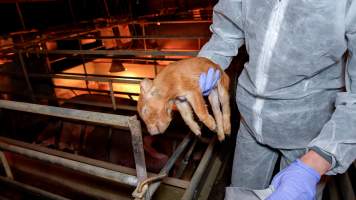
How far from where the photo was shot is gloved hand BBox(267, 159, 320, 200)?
0.81 metres

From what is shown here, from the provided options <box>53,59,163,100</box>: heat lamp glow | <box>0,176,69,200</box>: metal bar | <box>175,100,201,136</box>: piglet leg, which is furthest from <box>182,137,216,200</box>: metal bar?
<box>53,59,163,100</box>: heat lamp glow

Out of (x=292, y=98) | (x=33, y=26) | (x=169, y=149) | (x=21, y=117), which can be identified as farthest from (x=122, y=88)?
(x=292, y=98)

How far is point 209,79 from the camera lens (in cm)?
98

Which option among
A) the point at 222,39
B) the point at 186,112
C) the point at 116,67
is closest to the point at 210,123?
the point at 186,112

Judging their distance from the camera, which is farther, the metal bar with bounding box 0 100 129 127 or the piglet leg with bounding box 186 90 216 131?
the piglet leg with bounding box 186 90 216 131

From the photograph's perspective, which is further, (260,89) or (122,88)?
(122,88)

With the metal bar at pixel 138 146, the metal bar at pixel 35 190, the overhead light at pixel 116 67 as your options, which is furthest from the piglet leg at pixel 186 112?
the overhead light at pixel 116 67

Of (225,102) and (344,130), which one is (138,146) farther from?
(344,130)

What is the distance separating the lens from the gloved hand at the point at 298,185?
2.65 ft

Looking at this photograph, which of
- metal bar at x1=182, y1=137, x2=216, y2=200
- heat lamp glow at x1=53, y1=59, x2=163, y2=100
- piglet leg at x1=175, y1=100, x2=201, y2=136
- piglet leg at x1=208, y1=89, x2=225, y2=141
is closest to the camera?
piglet leg at x1=175, y1=100, x2=201, y2=136

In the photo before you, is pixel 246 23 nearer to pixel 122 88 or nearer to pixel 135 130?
pixel 135 130

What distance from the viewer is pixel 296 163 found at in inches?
34.0

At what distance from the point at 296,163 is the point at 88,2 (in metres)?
7.10

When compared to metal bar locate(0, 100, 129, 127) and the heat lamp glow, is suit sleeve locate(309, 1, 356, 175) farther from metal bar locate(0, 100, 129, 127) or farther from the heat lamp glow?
the heat lamp glow
